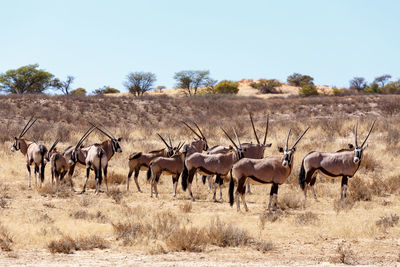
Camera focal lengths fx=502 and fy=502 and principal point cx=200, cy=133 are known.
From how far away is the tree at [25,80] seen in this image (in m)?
64.8

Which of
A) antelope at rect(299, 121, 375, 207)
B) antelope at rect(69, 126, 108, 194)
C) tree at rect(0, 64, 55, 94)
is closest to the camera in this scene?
antelope at rect(299, 121, 375, 207)

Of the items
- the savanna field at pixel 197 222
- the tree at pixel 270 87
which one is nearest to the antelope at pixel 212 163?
the savanna field at pixel 197 222

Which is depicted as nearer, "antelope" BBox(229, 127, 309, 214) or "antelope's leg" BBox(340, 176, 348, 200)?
"antelope" BBox(229, 127, 309, 214)

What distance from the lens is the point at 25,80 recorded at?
65188 millimetres

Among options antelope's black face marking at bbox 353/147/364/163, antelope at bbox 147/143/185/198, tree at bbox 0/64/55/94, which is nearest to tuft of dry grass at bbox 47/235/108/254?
antelope at bbox 147/143/185/198

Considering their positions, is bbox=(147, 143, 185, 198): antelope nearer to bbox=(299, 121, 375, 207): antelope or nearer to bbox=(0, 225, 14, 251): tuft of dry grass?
bbox=(299, 121, 375, 207): antelope

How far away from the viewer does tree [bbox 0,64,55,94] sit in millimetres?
64750

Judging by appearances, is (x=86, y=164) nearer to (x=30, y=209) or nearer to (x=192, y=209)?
(x=30, y=209)

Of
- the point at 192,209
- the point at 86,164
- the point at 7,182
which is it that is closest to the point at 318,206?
the point at 192,209

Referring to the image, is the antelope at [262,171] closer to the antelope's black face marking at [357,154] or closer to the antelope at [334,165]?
the antelope at [334,165]

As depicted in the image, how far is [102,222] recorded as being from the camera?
10500 mm

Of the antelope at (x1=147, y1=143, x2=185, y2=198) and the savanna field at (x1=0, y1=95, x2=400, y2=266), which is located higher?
the antelope at (x1=147, y1=143, x2=185, y2=198)

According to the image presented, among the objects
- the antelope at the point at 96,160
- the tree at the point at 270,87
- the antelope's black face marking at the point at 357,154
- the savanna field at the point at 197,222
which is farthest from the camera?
the tree at the point at 270,87

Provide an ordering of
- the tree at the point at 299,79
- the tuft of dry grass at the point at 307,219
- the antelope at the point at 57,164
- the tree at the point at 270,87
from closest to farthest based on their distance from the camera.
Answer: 1. the tuft of dry grass at the point at 307,219
2. the antelope at the point at 57,164
3. the tree at the point at 270,87
4. the tree at the point at 299,79
